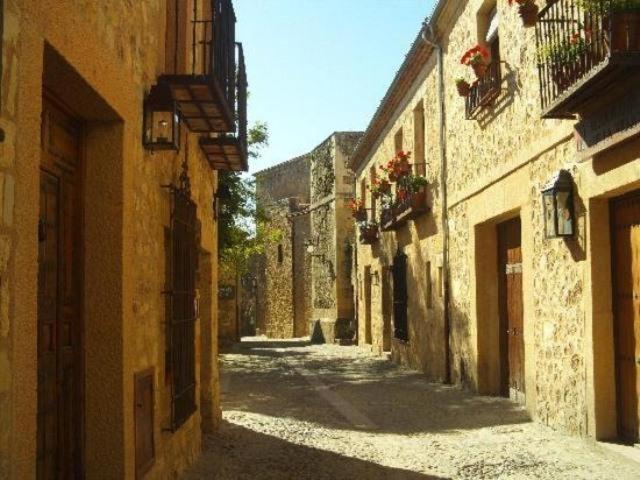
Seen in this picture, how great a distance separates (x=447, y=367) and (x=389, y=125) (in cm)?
641

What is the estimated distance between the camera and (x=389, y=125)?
15625 millimetres

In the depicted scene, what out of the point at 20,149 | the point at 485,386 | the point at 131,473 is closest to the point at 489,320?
the point at 485,386

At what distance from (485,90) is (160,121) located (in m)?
5.17

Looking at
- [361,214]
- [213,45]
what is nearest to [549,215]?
[213,45]

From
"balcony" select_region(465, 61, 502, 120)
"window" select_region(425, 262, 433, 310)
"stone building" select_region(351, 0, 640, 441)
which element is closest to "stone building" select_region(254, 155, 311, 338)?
"window" select_region(425, 262, 433, 310)

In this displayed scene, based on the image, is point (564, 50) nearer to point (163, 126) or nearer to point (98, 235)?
point (163, 126)

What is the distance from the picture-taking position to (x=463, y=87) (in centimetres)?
930

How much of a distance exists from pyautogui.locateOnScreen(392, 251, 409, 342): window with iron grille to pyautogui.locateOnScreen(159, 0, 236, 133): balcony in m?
8.60

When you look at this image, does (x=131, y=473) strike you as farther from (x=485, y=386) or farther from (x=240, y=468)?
(x=485, y=386)

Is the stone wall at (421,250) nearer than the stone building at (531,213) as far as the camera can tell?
No

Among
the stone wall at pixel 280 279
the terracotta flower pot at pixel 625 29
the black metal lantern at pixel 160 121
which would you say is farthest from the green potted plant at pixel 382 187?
the stone wall at pixel 280 279

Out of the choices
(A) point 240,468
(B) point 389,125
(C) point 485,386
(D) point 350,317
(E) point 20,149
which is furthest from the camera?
(D) point 350,317

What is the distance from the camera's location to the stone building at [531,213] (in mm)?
5645

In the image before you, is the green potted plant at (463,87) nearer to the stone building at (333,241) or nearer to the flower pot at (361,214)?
the flower pot at (361,214)
